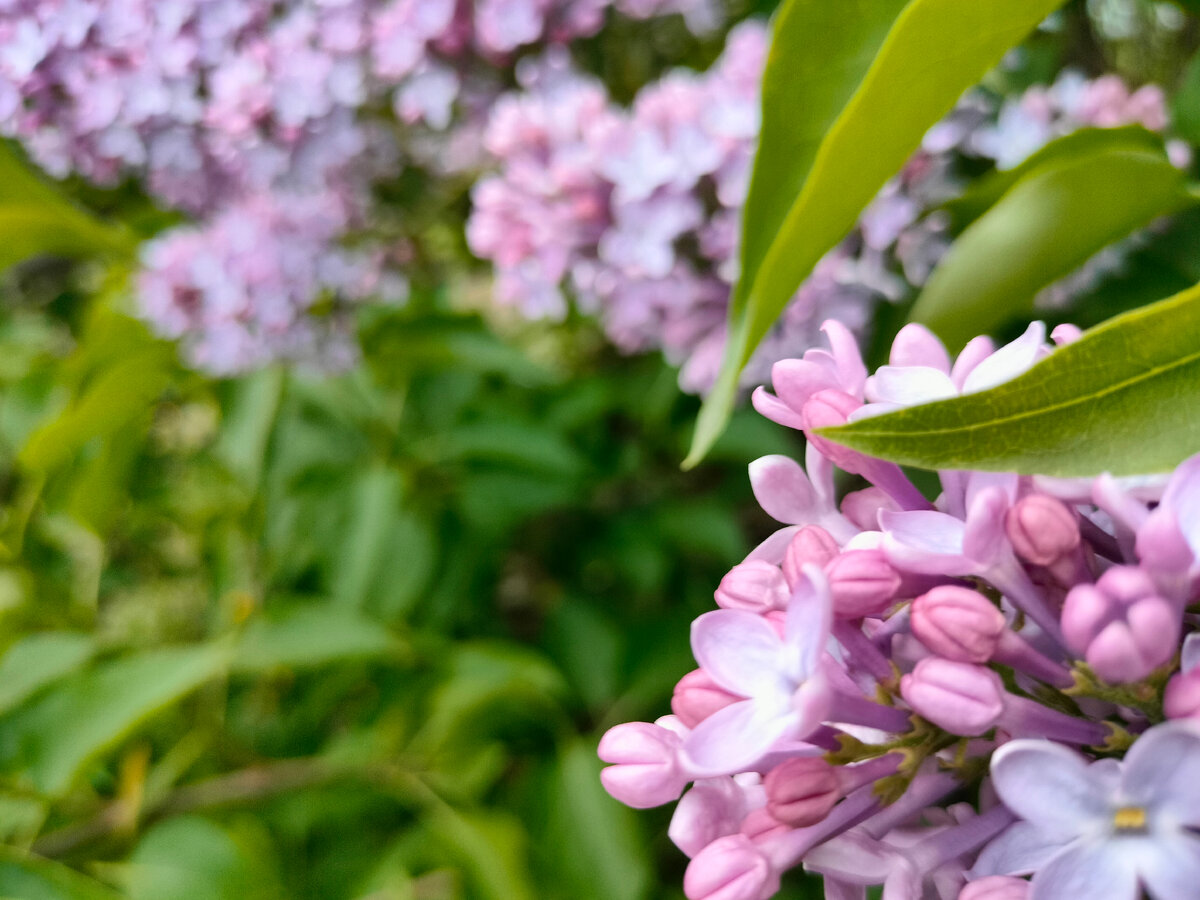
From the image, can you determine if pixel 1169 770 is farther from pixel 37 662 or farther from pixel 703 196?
pixel 37 662

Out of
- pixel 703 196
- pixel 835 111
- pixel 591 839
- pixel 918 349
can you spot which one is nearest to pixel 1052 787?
pixel 918 349

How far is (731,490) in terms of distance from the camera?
39.1 inches

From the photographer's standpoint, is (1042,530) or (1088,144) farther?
(1088,144)

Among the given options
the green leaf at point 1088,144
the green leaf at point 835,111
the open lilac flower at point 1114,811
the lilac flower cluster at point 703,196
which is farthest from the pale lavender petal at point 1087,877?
the lilac flower cluster at point 703,196

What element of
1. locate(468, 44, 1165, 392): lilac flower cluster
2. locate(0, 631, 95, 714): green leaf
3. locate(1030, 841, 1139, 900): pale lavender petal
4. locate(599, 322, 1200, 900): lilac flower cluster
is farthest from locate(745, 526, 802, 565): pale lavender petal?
locate(0, 631, 95, 714): green leaf

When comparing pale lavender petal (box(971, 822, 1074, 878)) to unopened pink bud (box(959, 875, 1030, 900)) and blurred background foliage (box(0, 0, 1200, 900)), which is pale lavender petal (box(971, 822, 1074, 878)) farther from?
blurred background foliage (box(0, 0, 1200, 900))

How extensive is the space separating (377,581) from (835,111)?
64 centimetres

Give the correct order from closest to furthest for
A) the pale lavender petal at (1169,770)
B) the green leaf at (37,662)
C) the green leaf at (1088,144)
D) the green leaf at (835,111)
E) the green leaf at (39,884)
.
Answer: the pale lavender petal at (1169,770) → the green leaf at (835,111) → the green leaf at (1088,144) → the green leaf at (39,884) → the green leaf at (37,662)

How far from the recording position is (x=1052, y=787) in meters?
0.20

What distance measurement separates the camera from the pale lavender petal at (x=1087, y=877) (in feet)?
0.64

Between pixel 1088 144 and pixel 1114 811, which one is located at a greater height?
pixel 1088 144

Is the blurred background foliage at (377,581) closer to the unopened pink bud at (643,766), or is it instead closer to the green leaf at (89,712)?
the green leaf at (89,712)

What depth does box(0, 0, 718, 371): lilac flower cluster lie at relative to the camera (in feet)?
→ 2.30

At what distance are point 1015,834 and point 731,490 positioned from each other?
2.52 ft
